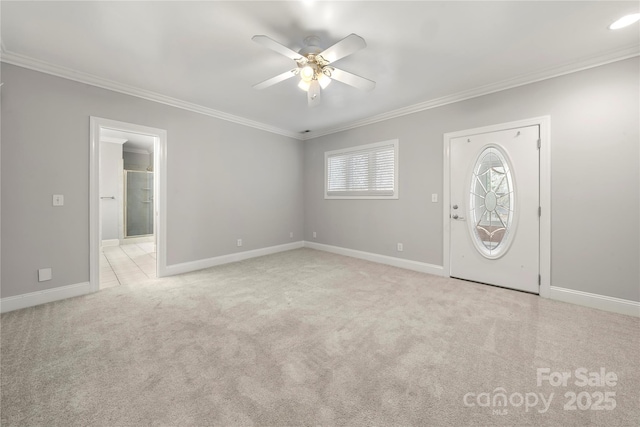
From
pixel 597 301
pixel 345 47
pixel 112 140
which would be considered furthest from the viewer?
pixel 112 140

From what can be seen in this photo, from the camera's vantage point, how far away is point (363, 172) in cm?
474

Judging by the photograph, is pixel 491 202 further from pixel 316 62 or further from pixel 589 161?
pixel 316 62

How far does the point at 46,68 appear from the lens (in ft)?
8.89

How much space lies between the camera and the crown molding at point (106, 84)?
2.57 meters

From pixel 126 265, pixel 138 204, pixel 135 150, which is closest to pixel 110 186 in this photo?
pixel 138 204

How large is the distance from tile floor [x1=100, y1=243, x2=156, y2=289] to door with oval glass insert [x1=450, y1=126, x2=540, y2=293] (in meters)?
4.43

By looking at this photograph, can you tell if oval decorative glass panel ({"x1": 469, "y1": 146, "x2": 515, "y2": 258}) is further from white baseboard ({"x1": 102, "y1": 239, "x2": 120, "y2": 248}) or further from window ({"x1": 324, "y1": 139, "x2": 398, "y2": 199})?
white baseboard ({"x1": 102, "y1": 239, "x2": 120, "y2": 248})

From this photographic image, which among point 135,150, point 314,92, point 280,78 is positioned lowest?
point 314,92

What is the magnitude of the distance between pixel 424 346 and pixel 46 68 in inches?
179

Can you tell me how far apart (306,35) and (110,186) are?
20.9 feet

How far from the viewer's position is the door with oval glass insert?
9.86 ft

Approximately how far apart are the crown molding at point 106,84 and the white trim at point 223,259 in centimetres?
234

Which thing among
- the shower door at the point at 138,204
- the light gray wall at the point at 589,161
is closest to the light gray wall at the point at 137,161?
the shower door at the point at 138,204

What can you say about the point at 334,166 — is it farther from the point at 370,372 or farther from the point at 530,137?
the point at 370,372
